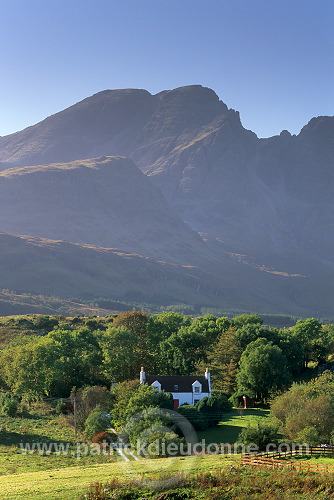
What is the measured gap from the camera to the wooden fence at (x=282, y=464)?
129ft

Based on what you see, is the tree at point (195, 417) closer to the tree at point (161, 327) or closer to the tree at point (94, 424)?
the tree at point (94, 424)

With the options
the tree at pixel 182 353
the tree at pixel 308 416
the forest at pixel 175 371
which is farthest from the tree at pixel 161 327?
the tree at pixel 308 416

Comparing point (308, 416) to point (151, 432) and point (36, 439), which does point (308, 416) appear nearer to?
point (151, 432)

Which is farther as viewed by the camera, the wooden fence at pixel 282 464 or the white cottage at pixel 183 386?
the white cottage at pixel 183 386

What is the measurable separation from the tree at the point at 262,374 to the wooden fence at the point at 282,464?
3132 centimetres

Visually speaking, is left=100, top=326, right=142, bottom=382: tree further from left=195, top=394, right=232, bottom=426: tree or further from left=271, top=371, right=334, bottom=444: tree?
left=271, top=371, right=334, bottom=444: tree

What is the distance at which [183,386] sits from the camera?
2992 inches

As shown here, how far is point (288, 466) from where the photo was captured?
40938 millimetres

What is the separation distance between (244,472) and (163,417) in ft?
57.5

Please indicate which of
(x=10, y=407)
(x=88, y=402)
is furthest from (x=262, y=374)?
(x=10, y=407)

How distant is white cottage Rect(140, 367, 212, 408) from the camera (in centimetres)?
7431

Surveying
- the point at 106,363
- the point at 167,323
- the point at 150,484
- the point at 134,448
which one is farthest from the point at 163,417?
the point at 167,323

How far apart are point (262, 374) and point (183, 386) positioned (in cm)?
1002

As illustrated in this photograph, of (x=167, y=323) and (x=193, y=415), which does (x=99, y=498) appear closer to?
(x=193, y=415)
